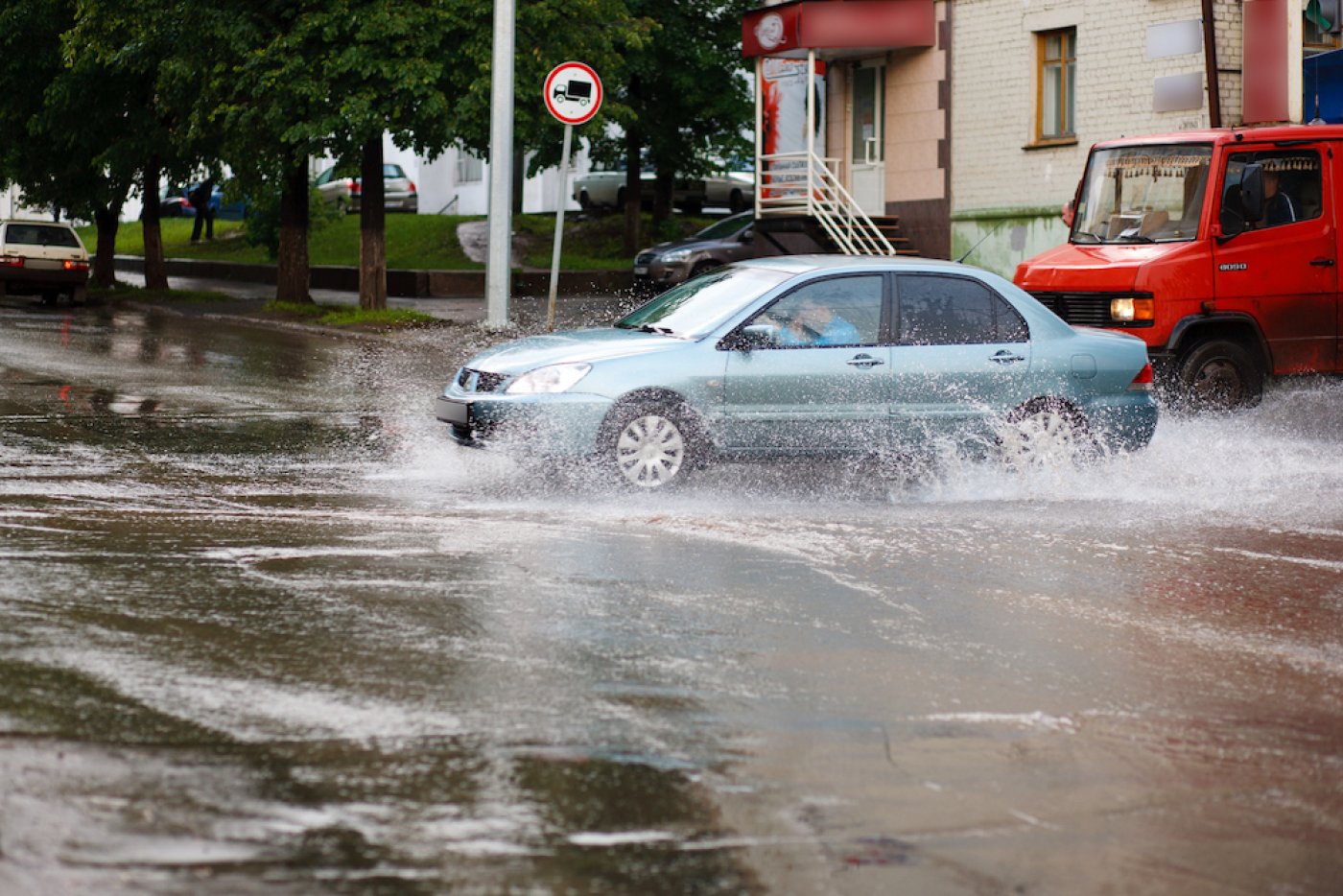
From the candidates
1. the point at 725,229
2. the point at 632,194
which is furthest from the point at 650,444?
the point at 632,194

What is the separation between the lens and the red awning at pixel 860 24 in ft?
94.9

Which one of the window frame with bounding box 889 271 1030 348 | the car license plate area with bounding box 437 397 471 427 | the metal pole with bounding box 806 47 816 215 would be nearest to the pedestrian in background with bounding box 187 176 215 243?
the metal pole with bounding box 806 47 816 215

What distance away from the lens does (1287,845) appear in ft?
15.3

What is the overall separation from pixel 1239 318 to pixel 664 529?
286 inches

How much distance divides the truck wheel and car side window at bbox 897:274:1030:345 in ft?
11.5

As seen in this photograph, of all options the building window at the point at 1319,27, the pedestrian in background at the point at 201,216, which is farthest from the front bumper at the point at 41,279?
the building window at the point at 1319,27

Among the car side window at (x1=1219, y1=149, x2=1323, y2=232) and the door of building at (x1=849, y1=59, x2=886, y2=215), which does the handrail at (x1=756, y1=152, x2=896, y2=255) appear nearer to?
the door of building at (x1=849, y1=59, x2=886, y2=215)

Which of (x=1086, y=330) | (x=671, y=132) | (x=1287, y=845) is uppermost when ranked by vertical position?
(x=671, y=132)

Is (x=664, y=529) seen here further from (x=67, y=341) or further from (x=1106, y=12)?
(x=1106, y=12)

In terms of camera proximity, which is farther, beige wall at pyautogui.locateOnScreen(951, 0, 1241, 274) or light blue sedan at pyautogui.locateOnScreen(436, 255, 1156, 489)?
beige wall at pyautogui.locateOnScreen(951, 0, 1241, 274)

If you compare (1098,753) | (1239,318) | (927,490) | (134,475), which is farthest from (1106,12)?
(1098,753)

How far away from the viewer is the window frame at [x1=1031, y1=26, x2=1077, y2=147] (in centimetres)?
2689

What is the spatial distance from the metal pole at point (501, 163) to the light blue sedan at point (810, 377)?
1057 centimetres

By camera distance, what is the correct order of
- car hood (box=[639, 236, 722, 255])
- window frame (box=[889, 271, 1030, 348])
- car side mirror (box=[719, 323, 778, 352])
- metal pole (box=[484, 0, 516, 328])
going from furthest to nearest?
car hood (box=[639, 236, 722, 255])
metal pole (box=[484, 0, 516, 328])
window frame (box=[889, 271, 1030, 348])
car side mirror (box=[719, 323, 778, 352])
